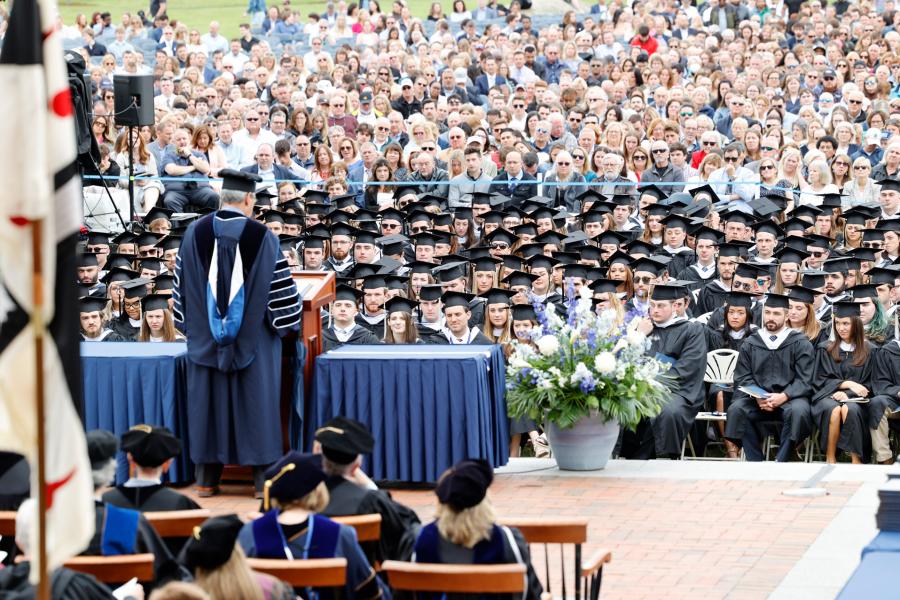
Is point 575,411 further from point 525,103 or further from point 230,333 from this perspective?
point 525,103

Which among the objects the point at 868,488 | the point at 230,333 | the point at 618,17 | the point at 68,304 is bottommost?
the point at 868,488

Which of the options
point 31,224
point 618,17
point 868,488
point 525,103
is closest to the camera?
point 31,224

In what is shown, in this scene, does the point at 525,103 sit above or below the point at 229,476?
above

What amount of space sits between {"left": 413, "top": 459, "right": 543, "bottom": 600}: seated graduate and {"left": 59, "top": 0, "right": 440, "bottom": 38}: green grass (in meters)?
38.2

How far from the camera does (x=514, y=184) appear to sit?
69.0ft

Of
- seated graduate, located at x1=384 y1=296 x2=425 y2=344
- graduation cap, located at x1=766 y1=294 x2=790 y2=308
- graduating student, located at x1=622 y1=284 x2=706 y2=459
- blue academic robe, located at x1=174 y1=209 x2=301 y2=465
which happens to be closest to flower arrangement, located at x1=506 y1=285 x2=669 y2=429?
blue academic robe, located at x1=174 y1=209 x2=301 y2=465

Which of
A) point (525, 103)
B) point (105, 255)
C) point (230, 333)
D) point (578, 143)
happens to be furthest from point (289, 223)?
point (230, 333)

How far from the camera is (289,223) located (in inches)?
738

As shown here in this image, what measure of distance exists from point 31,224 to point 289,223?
48.3ft

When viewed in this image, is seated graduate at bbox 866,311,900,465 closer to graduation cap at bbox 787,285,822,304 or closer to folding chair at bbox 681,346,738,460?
graduation cap at bbox 787,285,822,304

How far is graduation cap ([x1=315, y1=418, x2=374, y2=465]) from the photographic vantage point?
724cm

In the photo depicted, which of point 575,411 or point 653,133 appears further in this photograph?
point 653,133

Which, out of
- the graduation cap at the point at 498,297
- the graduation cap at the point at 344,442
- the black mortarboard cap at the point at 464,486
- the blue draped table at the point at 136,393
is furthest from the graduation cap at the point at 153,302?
the black mortarboard cap at the point at 464,486

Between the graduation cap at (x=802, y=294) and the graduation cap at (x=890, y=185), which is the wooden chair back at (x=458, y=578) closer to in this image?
the graduation cap at (x=802, y=294)
